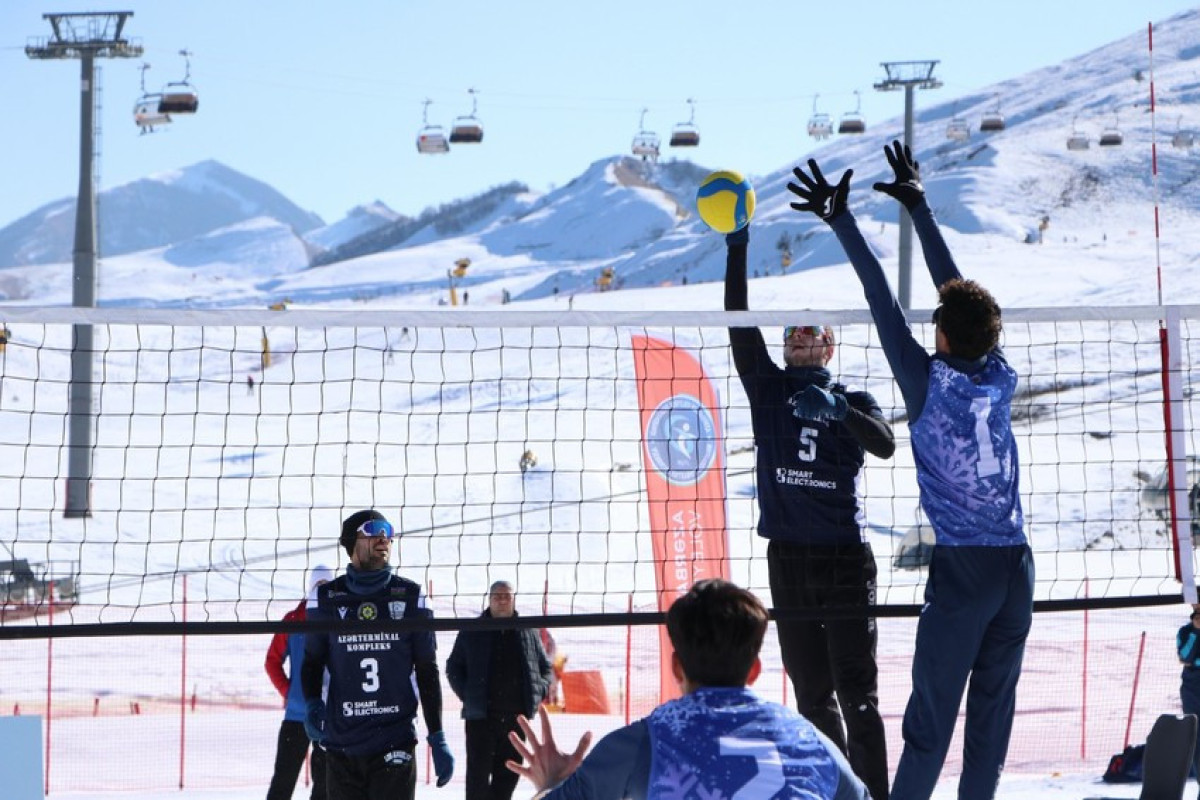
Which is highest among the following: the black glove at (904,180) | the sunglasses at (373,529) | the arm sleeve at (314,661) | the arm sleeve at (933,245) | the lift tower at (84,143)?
the lift tower at (84,143)

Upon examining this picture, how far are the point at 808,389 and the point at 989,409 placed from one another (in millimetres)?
628

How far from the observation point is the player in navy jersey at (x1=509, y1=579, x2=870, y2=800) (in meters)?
2.86

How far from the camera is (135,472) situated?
1348 inches

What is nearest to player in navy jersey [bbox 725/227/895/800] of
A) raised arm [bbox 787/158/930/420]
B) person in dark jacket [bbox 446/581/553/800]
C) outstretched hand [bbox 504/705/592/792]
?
raised arm [bbox 787/158/930/420]

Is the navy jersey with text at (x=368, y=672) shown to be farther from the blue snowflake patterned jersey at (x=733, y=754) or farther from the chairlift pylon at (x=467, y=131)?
the chairlift pylon at (x=467, y=131)

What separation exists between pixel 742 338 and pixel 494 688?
2.98 m

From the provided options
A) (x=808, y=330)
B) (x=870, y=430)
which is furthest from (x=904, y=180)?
(x=870, y=430)

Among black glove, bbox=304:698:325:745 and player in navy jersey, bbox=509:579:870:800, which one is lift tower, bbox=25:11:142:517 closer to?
black glove, bbox=304:698:325:745

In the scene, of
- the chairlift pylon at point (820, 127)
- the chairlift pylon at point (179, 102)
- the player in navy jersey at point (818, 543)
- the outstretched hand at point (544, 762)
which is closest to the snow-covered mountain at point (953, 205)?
the chairlift pylon at point (820, 127)

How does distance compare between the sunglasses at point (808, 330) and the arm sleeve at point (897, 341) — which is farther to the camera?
the sunglasses at point (808, 330)

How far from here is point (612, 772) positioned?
9.51 ft

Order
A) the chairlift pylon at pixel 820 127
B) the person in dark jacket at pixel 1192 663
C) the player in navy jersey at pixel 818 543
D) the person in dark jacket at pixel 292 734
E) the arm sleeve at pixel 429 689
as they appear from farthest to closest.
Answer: the chairlift pylon at pixel 820 127 < the person in dark jacket at pixel 1192 663 < the person in dark jacket at pixel 292 734 < the arm sleeve at pixel 429 689 < the player in navy jersey at pixel 818 543

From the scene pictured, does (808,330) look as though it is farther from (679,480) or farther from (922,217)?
(679,480)

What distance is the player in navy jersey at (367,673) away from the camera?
5383 mm
